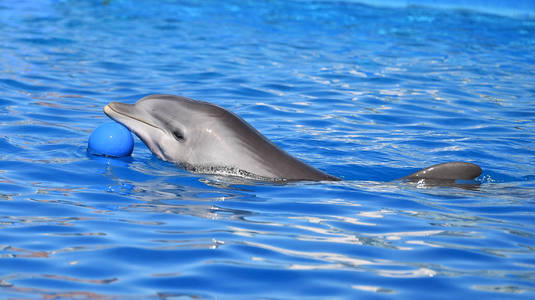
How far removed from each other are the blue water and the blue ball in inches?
3.6

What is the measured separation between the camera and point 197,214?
16.9ft

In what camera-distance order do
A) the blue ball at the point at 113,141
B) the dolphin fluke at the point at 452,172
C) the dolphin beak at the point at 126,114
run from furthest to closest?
the blue ball at the point at 113,141, the dolphin beak at the point at 126,114, the dolphin fluke at the point at 452,172

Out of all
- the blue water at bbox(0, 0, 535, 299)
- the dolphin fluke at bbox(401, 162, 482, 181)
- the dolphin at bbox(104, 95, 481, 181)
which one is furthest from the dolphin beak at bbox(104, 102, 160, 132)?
the dolphin fluke at bbox(401, 162, 482, 181)

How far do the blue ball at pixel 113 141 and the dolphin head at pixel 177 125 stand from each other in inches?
7.1

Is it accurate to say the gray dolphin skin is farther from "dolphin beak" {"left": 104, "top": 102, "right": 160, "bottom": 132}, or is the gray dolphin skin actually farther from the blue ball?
the blue ball

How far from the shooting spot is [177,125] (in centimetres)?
630

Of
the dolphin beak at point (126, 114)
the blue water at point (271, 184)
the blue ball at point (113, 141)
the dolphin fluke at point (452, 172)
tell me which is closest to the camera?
the blue water at point (271, 184)

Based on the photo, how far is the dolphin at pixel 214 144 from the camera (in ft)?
20.1

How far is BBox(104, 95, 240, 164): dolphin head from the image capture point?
20.3 ft

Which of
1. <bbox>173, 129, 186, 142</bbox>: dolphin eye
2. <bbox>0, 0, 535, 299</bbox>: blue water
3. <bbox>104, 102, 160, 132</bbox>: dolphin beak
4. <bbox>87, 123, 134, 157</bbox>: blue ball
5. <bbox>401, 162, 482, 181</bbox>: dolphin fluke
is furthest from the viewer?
<bbox>87, 123, 134, 157</bbox>: blue ball

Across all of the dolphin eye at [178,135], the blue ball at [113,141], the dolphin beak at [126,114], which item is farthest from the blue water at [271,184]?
the dolphin beak at [126,114]

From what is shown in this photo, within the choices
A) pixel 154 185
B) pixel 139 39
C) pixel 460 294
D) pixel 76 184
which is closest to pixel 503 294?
pixel 460 294

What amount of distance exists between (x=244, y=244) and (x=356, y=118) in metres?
5.04

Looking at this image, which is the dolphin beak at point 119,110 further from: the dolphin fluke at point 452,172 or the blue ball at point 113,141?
the dolphin fluke at point 452,172
